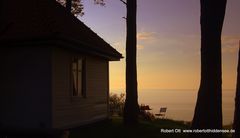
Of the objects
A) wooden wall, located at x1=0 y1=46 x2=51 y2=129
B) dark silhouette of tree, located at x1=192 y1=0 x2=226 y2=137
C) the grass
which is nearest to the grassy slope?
→ the grass

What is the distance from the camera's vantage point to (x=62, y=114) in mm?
17438

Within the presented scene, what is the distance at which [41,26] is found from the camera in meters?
16.9

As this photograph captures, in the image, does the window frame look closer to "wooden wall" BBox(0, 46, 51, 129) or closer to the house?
the house

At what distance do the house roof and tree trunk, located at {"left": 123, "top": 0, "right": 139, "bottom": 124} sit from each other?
94cm

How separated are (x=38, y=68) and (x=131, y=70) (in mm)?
5395

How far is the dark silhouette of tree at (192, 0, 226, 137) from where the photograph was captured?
1490 cm

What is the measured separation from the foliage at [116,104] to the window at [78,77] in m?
10.3

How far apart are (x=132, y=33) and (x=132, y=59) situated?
1195 millimetres

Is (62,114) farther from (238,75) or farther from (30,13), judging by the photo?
(238,75)

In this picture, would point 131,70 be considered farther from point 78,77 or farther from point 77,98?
point 77,98

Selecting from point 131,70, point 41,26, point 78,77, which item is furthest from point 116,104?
point 41,26

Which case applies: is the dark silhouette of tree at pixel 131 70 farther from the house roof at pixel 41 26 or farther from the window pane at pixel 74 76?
the window pane at pixel 74 76

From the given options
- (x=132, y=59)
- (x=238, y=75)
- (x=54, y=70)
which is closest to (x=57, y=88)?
(x=54, y=70)

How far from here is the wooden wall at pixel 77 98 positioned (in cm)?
1709
